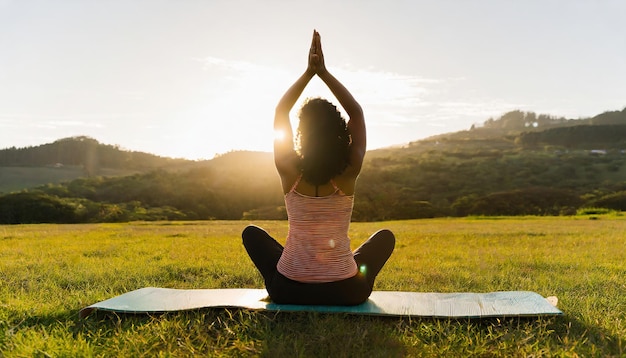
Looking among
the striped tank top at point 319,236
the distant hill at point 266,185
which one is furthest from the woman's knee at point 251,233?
the distant hill at point 266,185

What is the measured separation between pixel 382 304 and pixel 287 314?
2.72 ft

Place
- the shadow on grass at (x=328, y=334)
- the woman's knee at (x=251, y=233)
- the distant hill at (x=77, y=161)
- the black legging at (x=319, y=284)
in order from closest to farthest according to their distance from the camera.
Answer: the shadow on grass at (x=328, y=334), the black legging at (x=319, y=284), the woman's knee at (x=251, y=233), the distant hill at (x=77, y=161)

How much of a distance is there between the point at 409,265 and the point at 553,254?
9.96 ft

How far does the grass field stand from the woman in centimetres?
26

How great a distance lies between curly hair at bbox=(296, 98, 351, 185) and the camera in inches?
152

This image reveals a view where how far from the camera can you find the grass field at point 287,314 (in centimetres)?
341

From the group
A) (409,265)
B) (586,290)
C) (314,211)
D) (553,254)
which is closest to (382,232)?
(314,211)

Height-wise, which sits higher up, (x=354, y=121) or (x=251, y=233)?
(x=354, y=121)

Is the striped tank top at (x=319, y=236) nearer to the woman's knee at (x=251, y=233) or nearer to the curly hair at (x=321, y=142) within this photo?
the curly hair at (x=321, y=142)

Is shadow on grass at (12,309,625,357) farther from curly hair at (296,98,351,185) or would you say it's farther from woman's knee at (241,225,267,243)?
curly hair at (296,98,351,185)

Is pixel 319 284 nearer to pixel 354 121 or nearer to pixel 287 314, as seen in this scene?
pixel 287 314

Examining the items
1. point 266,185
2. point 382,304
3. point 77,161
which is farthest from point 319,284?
point 77,161

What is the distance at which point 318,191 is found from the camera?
4.02 m

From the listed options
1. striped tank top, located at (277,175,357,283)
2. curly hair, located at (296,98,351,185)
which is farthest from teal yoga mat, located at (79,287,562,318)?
curly hair, located at (296,98,351,185)
